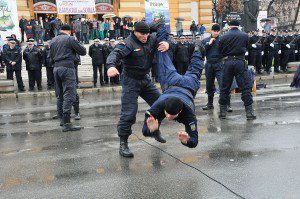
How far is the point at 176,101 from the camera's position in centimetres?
512

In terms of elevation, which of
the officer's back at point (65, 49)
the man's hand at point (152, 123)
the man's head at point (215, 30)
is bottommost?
the man's hand at point (152, 123)

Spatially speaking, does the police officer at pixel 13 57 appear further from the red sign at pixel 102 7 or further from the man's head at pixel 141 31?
the red sign at pixel 102 7

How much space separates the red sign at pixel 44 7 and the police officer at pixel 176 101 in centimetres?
2748

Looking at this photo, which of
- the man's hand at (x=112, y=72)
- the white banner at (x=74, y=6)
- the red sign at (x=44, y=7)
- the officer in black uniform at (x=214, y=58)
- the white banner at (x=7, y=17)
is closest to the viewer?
the man's hand at (x=112, y=72)

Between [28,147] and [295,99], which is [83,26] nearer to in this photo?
[295,99]

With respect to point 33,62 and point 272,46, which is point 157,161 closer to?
point 33,62

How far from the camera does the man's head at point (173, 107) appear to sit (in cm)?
507

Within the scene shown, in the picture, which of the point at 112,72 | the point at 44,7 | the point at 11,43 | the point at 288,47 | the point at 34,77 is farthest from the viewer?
the point at 44,7

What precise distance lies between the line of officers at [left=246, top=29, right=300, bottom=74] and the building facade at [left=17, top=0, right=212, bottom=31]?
Answer: 1397cm

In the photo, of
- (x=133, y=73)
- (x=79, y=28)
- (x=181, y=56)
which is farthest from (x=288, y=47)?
(x=133, y=73)

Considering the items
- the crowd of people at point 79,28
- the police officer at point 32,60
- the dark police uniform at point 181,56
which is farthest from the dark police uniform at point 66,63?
the crowd of people at point 79,28

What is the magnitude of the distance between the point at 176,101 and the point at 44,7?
1153 inches

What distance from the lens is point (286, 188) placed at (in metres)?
4.73

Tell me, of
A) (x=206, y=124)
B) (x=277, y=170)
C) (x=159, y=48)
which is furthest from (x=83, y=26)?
(x=277, y=170)
